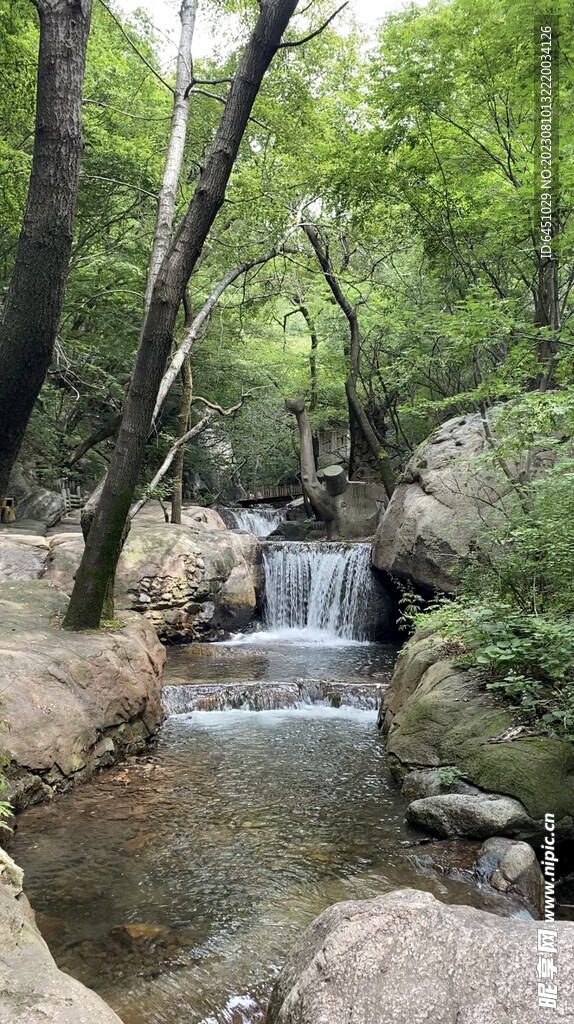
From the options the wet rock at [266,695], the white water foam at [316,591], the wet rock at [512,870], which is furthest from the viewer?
the white water foam at [316,591]

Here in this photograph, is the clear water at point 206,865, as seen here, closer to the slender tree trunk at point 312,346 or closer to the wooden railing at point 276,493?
the slender tree trunk at point 312,346

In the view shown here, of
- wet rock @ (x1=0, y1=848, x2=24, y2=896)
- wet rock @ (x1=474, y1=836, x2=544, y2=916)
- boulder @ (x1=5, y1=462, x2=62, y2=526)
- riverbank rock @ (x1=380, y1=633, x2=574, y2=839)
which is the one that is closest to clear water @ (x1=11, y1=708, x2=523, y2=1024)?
wet rock @ (x1=474, y1=836, x2=544, y2=916)

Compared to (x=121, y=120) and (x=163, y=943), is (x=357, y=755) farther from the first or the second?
(x=121, y=120)

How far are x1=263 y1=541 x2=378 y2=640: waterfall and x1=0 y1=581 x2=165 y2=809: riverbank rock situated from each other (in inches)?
261

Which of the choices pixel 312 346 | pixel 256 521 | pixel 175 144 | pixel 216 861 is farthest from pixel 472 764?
pixel 312 346

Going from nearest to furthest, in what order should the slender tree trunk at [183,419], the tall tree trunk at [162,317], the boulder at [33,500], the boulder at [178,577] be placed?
the tall tree trunk at [162,317], the boulder at [178,577], the slender tree trunk at [183,419], the boulder at [33,500]

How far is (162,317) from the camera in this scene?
19.2 ft

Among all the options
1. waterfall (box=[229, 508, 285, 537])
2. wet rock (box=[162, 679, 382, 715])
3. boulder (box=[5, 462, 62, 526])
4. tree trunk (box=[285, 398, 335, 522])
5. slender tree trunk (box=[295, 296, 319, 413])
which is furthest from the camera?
waterfall (box=[229, 508, 285, 537])

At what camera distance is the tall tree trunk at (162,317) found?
189 inches

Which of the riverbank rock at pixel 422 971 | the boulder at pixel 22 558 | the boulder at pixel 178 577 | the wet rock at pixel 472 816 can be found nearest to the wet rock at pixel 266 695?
the boulder at pixel 178 577

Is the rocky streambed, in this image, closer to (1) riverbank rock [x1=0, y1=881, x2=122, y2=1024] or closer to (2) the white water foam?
(1) riverbank rock [x1=0, y1=881, x2=122, y2=1024]

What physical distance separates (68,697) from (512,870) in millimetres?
3494

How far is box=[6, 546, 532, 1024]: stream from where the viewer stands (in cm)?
297

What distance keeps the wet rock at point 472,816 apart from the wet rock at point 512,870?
13cm
